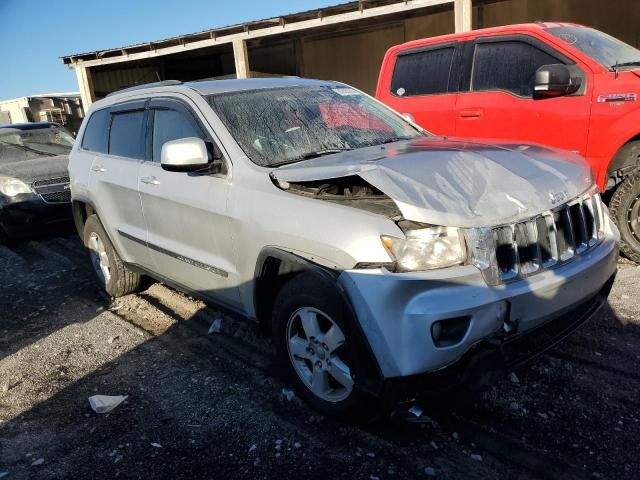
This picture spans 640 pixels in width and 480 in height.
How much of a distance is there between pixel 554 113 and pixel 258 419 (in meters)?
3.65

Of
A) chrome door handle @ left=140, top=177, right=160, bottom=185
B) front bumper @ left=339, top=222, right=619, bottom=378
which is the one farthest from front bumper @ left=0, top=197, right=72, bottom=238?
front bumper @ left=339, top=222, right=619, bottom=378

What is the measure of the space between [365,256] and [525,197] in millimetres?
833

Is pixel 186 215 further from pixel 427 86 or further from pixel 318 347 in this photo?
pixel 427 86

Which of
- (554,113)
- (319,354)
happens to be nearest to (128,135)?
(319,354)

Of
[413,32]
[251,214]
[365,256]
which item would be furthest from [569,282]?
[413,32]

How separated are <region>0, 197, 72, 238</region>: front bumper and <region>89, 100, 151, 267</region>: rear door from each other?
290 cm

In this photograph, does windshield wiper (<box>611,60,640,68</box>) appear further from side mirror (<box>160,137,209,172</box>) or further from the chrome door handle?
the chrome door handle

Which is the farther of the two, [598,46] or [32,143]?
[32,143]

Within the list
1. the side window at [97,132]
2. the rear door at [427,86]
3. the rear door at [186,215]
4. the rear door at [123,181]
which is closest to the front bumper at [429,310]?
the rear door at [186,215]

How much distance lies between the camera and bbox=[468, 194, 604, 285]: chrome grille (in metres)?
2.24

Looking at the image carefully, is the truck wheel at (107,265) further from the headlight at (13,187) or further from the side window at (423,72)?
the side window at (423,72)

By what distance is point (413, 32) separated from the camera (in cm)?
1459

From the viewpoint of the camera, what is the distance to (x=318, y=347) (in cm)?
262

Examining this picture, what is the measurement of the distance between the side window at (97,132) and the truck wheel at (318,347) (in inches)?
109
